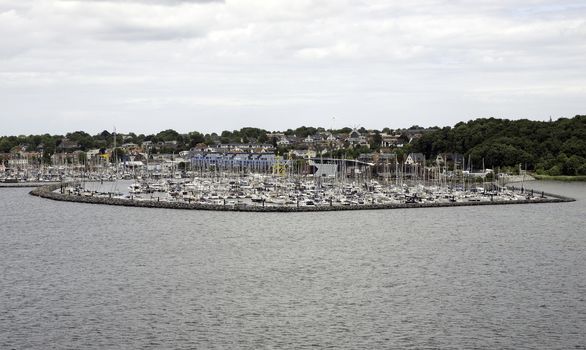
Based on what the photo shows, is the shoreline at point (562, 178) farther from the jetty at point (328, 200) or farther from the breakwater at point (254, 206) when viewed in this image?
the breakwater at point (254, 206)

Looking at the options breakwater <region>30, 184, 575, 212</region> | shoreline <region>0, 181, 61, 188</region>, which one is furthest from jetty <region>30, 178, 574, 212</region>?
shoreline <region>0, 181, 61, 188</region>

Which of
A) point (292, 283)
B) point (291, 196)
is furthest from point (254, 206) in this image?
point (292, 283)

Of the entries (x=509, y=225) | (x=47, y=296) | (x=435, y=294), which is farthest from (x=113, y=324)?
(x=509, y=225)

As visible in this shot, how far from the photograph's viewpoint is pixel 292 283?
61.3ft

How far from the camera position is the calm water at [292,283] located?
14367mm

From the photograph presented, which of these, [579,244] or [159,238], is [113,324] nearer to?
[159,238]

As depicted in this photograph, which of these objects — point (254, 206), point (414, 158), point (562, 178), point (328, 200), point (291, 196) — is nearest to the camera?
point (254, 206)

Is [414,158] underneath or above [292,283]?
above

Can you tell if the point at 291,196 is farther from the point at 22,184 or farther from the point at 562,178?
the point at 562,178

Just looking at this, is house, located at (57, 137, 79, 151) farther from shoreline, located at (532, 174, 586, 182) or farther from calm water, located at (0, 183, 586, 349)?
calm water, located at (0, 183, 586, 349)

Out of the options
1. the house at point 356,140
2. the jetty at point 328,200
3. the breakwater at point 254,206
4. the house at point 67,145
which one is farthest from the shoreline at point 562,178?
the house at point 67,145

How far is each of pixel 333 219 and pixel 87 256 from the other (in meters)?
11.6

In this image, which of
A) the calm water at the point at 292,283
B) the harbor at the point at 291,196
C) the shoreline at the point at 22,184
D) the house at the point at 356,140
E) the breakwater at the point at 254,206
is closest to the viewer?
the calm water at the point at 292,283

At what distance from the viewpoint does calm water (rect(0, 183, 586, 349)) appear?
47.1ft
